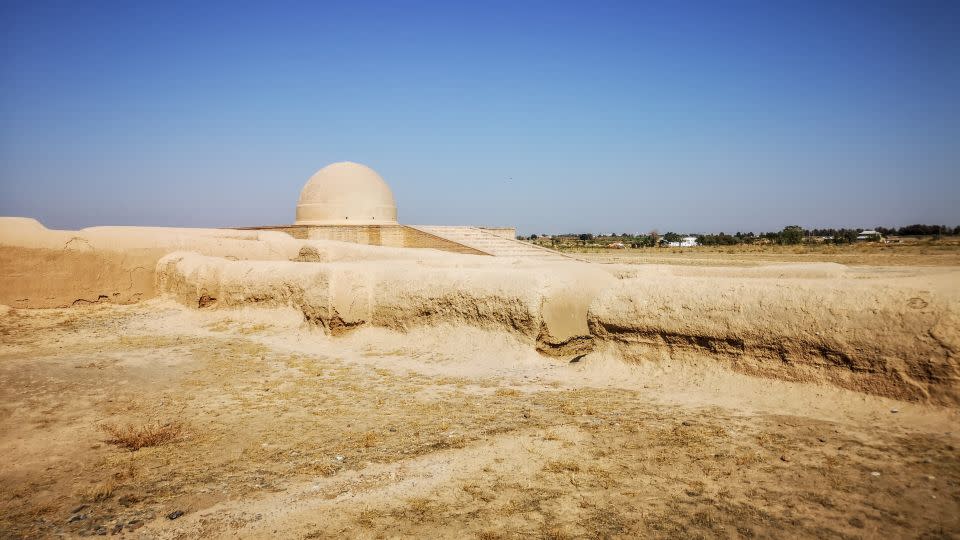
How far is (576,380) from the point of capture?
5.12 metres

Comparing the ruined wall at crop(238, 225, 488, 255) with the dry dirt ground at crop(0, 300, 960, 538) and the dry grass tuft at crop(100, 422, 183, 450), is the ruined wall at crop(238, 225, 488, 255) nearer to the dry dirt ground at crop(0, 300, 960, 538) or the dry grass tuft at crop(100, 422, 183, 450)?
the dry dirt ground at crop(0, 300, 960, 538)

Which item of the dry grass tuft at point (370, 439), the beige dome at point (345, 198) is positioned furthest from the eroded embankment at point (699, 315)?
the beige dome at point (345, 198)

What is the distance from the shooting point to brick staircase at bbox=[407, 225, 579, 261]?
61.9 feet

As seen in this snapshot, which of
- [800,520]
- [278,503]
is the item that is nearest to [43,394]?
[278,503]

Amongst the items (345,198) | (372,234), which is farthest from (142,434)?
(345,198)

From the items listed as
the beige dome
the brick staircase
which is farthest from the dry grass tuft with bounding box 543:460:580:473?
the beige dome

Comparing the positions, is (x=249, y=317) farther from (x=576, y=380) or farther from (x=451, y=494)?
(x=451, y=494)

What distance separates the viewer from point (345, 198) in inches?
820

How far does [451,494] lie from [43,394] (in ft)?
13.6

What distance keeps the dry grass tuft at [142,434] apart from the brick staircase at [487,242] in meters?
14.3

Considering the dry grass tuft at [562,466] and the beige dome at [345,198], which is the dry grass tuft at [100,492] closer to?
the dry grass tuft at [562,466]

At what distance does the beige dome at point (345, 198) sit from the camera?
2073 centimetres

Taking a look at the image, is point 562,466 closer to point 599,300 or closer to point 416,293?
point 599,300

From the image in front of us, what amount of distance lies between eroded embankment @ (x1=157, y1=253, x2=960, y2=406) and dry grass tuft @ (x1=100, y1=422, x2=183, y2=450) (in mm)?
3119
